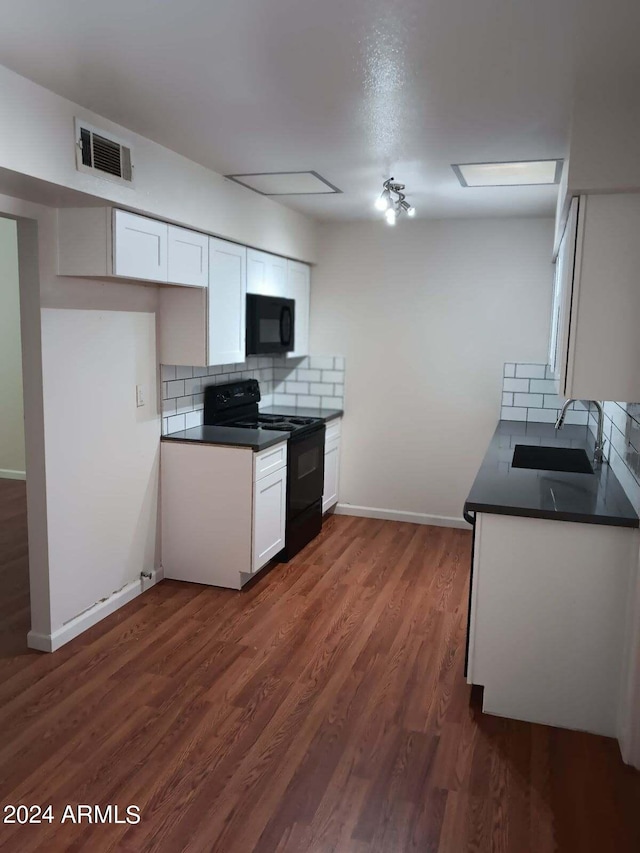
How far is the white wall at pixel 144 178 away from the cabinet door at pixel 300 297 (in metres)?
0.17

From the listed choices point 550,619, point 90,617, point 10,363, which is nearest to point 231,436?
point 90,617

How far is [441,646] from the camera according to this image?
3305mm

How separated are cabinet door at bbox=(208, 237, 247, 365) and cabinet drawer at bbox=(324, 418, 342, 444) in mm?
1062

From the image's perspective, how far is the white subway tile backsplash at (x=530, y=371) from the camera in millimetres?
4848

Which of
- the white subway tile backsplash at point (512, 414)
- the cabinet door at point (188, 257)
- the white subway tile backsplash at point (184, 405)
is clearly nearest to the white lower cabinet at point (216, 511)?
the white subway tile backsplash at point (184, 405)

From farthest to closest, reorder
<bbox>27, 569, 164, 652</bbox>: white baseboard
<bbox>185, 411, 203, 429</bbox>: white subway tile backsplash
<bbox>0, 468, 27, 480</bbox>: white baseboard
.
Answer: <bbox>0, 468, 27, 480</bbox>: white baseboard < <bbox>185, 411, 203, 429</bbox>: white subway tile backsplash < <bbox>27, 569, 164, 652</bbox>: white baseboard

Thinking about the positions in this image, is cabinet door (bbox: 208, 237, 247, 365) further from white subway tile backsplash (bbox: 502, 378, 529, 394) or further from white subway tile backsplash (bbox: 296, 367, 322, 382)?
white subway tile backsplash (bbox: 502, 378, 529, 394)

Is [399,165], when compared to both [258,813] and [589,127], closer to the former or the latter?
[589,127]

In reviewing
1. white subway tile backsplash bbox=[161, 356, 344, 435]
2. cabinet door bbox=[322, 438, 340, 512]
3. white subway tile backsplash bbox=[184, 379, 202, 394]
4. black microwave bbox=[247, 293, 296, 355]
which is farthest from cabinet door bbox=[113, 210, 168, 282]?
cabinet door bbox=[322, 438, 340, 512]

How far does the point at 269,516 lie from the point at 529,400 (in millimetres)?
2124

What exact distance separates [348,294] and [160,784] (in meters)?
3.87

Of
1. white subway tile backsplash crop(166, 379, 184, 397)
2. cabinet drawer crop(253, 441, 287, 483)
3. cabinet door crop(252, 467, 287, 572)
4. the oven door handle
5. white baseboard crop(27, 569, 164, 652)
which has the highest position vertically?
the oven door handle

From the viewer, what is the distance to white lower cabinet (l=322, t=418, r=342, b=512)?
16.8 ft

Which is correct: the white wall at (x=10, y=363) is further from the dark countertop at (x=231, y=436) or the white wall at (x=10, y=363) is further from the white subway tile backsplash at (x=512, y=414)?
the white subway tile backsplash at (x=512, y=414)
